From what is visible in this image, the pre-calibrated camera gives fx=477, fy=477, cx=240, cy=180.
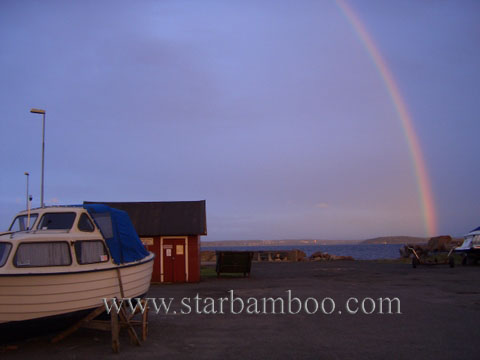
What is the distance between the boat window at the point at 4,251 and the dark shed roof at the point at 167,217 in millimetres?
14805

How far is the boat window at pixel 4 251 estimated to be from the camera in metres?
9.79

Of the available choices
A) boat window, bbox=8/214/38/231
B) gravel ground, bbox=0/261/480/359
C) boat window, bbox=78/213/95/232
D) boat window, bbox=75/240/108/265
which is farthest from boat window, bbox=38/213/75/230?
gravel ground, bbox=0/261/480/359

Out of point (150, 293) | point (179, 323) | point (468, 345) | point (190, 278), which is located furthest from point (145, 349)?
point (190, 278)

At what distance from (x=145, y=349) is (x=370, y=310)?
7020 millimetres

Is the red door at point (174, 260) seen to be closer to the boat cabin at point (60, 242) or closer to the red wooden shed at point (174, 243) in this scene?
the red wooden shed at point (174, 243)

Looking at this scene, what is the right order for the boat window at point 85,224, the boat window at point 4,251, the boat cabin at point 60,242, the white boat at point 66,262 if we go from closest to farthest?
1. the white boat at point 66,262
2. the boat window at point 4,251
3. the boat cabin at point 60,242
4. the boat window at point 85,224

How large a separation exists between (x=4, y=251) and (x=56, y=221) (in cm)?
185

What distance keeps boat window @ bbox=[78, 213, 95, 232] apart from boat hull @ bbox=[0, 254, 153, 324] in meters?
1.32

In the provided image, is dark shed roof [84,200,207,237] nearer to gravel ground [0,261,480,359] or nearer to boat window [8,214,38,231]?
gravel ground [0,261,480,359]

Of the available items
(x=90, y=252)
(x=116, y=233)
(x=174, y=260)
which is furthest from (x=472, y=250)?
(x=90, y=252)

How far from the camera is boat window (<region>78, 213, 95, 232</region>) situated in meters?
11.6

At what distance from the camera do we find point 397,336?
10.4 m

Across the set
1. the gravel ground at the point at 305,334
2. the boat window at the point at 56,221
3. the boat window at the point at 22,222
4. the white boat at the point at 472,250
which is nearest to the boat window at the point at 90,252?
the boat window at the point at 56,221

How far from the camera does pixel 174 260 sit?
25.2 metres
